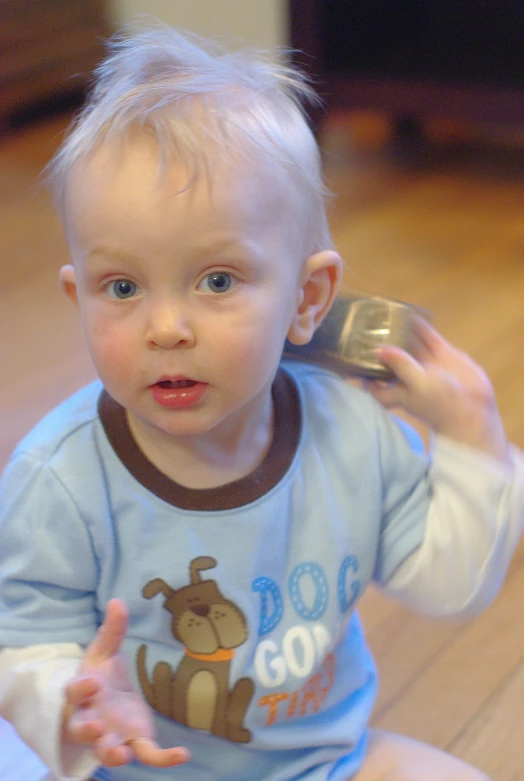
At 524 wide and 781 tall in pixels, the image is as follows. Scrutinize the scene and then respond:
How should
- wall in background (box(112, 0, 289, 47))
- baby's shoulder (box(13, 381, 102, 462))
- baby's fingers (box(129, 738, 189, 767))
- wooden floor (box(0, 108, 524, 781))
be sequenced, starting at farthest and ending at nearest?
wall in background (box(112, 0, 289, 47)), wooden floor (box(0, 108, 524, 781)), baby's shoulder (box(13, 381, 102, 462)), baby's fingers (box(129, 738, 189, 767))

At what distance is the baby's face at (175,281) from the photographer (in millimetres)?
558

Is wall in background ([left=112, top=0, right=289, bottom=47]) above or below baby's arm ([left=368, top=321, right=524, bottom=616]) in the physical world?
above

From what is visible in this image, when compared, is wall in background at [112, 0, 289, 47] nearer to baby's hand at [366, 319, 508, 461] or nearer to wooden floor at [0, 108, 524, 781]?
wooden floor at [0, 108, 524, 781]

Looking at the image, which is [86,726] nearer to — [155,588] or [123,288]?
[155,588]

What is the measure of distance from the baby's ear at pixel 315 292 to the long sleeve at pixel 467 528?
0.45 ft

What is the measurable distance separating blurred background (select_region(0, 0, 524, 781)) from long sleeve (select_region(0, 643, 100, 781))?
0.29 m

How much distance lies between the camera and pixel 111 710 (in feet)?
1.82

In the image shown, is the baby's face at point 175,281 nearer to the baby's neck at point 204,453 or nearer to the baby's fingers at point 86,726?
the baby's neck at point 204,453

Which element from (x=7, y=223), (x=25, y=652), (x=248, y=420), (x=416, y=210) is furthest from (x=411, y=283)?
(x=25, y=652)

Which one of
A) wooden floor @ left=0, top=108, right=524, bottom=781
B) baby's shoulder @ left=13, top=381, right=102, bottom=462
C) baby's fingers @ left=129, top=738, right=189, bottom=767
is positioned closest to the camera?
baby's fingers @ left=129, top=738, right=189, bottom=767

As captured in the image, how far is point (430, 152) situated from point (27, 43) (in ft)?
3.83

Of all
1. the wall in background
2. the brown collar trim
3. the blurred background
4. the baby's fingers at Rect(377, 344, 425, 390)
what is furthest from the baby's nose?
the wall in background

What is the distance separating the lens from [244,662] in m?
0.66

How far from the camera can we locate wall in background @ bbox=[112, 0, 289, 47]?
7.57ft
